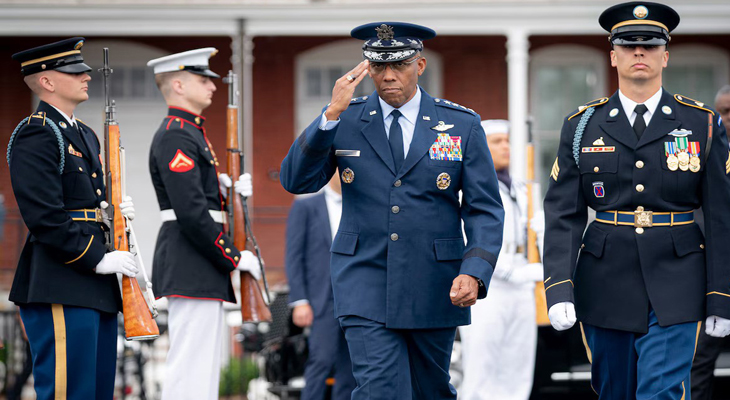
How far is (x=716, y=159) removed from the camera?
479cm

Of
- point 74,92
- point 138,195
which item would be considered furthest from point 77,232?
point 138,195

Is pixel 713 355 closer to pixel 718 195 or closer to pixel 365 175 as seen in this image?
pixel 718 195

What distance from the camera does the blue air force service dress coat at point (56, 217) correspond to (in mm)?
5059

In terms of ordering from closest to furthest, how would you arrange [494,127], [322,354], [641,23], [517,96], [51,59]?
[641,23] < [51,59] < [322,354] < [494,127] < [517,96]

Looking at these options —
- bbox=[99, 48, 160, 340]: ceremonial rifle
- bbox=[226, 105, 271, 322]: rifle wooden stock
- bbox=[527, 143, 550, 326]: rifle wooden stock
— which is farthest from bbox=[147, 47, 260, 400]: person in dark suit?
bbox=[527, 143, 550, 326]: rifle wooden stock

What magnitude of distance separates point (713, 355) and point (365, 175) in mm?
2981

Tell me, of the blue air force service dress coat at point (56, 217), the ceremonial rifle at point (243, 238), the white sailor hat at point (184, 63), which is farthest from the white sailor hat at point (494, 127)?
the blue air force service dress coat at point (56, 217)

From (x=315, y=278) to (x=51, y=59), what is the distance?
2748 mm

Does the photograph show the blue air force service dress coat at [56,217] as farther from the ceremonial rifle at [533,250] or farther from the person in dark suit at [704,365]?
the person in dark suit at [704,365]

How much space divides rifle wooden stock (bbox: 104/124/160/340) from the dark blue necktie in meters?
1.65

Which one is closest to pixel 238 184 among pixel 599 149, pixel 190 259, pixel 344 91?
pixel 190 259

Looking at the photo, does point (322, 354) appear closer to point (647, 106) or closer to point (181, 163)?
point (181, 163)

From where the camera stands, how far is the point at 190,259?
6258 mm

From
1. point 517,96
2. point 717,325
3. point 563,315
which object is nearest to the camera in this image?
point 717,325
